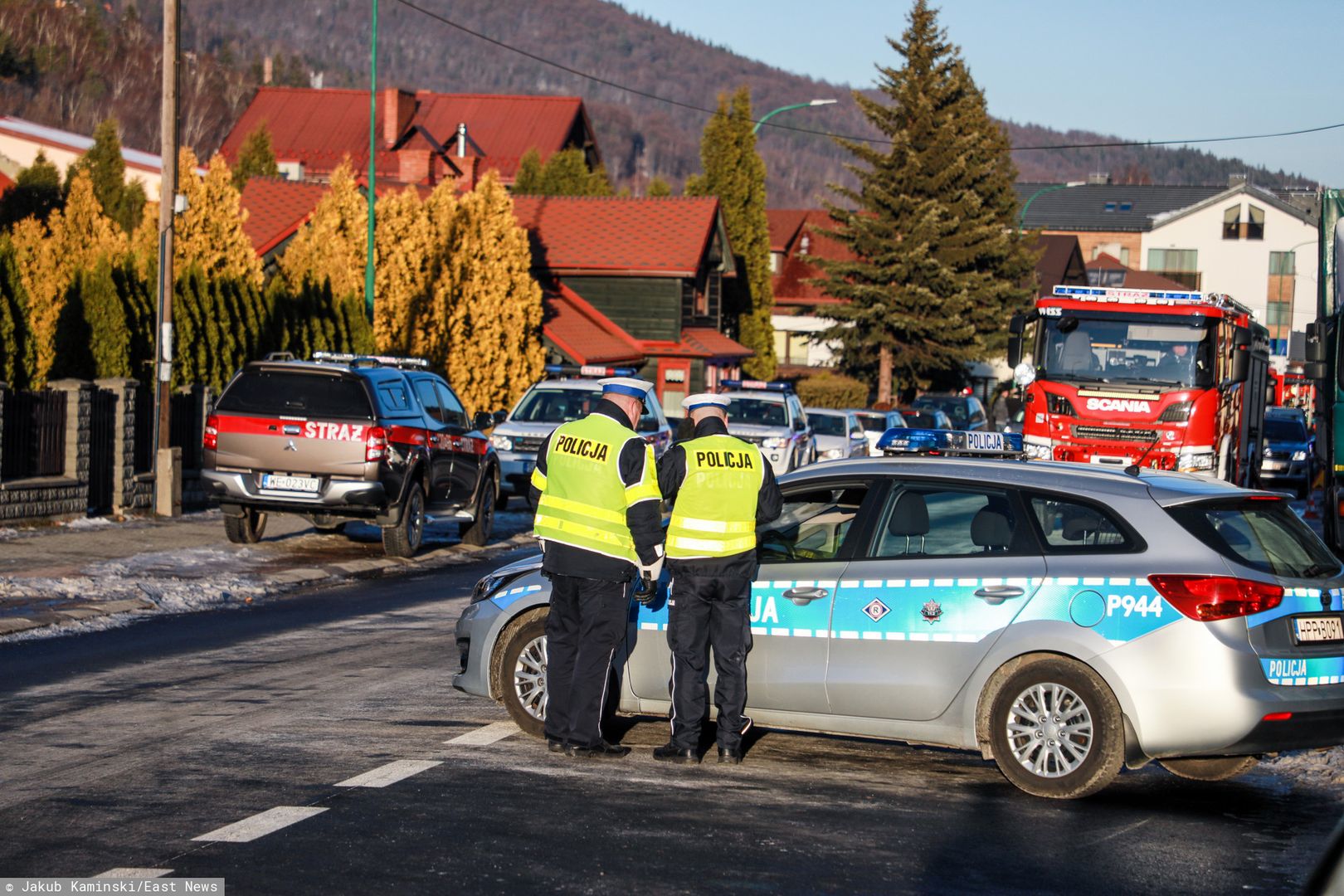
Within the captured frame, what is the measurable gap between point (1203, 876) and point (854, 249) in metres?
55.9

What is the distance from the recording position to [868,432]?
34.8 metres

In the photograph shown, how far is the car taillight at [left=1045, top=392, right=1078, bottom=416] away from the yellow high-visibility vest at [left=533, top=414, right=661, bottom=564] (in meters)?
13.3

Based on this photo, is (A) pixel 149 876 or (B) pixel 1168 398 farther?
(B) pixel 1168 398

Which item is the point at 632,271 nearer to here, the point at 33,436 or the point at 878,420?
the point at 878,420

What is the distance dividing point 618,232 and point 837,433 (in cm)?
1770

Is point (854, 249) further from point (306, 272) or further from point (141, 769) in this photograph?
point (141, 769)

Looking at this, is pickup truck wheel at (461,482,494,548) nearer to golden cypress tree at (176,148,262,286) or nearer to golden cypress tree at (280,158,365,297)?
golden cypress tree at (280,158,365,297)

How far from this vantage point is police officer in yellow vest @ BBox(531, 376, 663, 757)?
7.93 meters

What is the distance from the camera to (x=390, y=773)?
7527 millimetres

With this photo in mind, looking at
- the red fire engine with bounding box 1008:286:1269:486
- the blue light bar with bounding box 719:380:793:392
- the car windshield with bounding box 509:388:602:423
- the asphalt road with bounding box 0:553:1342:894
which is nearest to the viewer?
the asphalt road with bounding box 0:553:1342:894

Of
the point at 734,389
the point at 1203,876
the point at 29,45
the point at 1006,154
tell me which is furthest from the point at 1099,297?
the point at 29,45

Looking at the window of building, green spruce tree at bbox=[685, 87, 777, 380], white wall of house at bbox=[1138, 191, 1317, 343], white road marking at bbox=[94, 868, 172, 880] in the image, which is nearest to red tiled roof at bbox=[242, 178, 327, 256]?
green spruce tree at bbox=[685, 87, 777, 380]

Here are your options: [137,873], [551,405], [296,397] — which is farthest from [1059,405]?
[137,873]

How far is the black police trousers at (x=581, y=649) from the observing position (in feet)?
26.1
